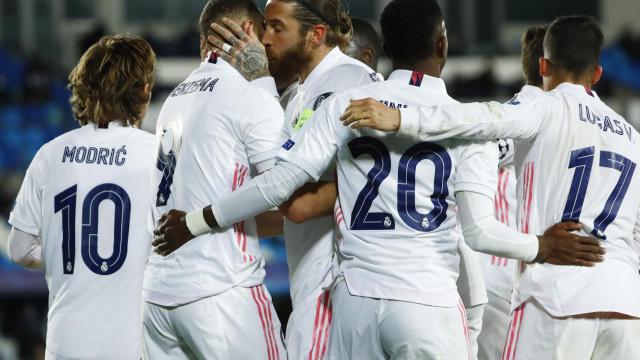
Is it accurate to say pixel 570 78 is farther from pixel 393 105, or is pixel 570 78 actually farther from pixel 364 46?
pixel 364 46

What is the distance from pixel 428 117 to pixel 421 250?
0.52 meters

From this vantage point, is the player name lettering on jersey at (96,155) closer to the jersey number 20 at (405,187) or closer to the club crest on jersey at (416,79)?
the jersey number 20 at (405,187)

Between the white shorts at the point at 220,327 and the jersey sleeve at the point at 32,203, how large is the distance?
2.36 feet

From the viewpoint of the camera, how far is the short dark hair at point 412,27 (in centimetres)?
427

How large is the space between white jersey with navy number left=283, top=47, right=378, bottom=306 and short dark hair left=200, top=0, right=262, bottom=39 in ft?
1.29

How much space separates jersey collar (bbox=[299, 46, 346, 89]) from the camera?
15.6 feet

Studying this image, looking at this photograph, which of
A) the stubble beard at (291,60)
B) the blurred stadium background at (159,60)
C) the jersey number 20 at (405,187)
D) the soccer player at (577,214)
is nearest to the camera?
the jersey number 20 at (405,187)

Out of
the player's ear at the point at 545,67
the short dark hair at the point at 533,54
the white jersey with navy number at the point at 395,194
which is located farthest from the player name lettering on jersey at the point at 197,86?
the short dark hair at the point at 533,54

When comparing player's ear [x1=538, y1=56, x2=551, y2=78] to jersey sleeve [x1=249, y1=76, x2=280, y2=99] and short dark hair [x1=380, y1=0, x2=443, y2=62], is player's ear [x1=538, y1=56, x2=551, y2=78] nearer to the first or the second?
short dark hair [x1=380, y1=0, x2=443, y2=62]

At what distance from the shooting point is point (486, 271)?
582 cm

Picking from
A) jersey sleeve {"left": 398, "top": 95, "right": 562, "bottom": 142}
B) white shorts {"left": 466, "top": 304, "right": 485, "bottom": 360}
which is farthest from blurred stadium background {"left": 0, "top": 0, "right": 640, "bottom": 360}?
jersey sleeve {"left": 398, "top": 95, "right": 562, "bottom": 142}

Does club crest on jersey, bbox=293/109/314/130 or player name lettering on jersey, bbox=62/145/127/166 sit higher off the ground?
club crest on jersey, bbox=293/109/314/130

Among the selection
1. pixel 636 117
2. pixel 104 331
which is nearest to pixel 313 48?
pixel 104 331

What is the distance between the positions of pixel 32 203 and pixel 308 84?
1.34 metres
